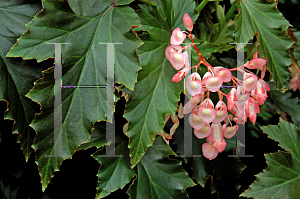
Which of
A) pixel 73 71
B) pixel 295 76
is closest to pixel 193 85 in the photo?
pixel 73 71

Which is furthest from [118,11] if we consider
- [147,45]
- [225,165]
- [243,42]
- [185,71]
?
[225,165]

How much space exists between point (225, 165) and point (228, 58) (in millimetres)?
447

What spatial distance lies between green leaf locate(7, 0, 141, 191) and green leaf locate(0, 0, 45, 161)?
83mm

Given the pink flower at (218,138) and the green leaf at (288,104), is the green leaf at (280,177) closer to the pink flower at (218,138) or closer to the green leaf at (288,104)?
the pink flower at (218,138)

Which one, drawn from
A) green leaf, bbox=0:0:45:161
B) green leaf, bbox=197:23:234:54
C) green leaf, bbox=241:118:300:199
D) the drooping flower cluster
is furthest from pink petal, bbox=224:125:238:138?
green leaf, bbox=0:0:45:161

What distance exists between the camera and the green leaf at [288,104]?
43.3 inches

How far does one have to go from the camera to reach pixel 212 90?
508mm

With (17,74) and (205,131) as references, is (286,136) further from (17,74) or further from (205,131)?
(17,74)

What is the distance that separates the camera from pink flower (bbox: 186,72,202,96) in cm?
50

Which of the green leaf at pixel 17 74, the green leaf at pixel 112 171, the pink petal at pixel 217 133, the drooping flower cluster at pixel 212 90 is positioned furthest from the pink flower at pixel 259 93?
the green leaf at pixel 17 74

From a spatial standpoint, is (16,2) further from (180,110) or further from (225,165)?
(225,165)

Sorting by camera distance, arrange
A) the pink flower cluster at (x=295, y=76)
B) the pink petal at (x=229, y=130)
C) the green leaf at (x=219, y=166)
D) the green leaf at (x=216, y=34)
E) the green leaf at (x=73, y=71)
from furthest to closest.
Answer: the pink flower cluster at (x=295, y=76)
the green leaf at (x=216, y=34)
the green leaf at (x=219, y=166)
the pink petal at (x=229, y=130)
the green leaf at (x=73, y=71)

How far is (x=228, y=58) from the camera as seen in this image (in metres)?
0.95

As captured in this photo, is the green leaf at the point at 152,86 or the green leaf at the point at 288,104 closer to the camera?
the green leaf at the point at 152,86
